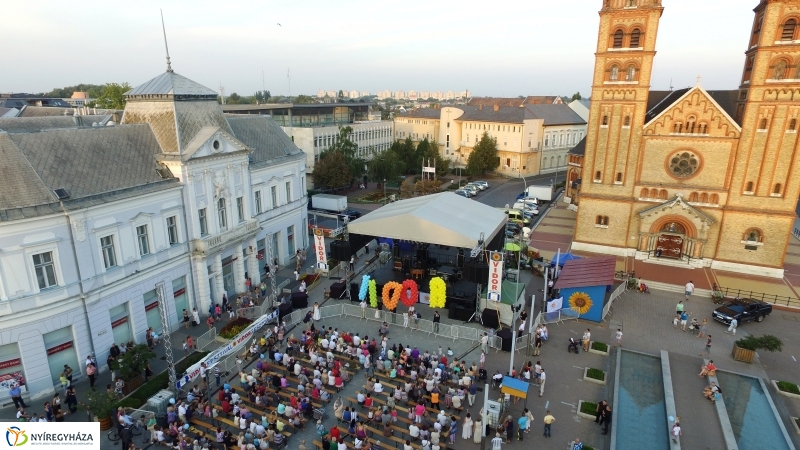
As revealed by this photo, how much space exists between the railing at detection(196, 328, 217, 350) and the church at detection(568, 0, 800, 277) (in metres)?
31.6

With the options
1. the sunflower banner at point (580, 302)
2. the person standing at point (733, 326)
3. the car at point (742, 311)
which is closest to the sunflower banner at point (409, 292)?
the sunflower banner at point (580, 302)

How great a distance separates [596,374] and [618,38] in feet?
90.5

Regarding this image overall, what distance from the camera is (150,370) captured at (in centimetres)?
2316

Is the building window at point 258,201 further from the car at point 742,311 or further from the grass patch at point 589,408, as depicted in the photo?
the car at point 742,311

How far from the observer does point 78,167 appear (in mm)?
22891

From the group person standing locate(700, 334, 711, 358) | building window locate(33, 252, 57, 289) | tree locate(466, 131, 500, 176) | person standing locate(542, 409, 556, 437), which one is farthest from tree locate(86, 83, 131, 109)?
person standing locate(700, 334, 711, 358)

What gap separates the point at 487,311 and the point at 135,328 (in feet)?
66.0

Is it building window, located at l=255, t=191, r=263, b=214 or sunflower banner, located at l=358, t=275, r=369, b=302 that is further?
building window, located at l=255, t=191, r=263, b=214

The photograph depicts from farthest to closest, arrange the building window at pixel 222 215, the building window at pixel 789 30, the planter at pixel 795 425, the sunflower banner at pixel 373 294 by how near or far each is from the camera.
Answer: the building window at pixel 789 30 → the building window at pixel 222 215 → the sunflower banner at pixel 373 294 → the planter at pixel 795 425

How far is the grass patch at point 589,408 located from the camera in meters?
20.4

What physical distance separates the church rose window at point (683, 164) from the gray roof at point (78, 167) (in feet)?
123

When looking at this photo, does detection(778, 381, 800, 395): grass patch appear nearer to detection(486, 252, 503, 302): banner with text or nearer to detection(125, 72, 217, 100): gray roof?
detection(486, 252, 503, 302): banner with text

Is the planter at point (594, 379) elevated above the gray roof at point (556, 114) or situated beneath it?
situated beneath

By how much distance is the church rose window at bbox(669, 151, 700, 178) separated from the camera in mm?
37094
